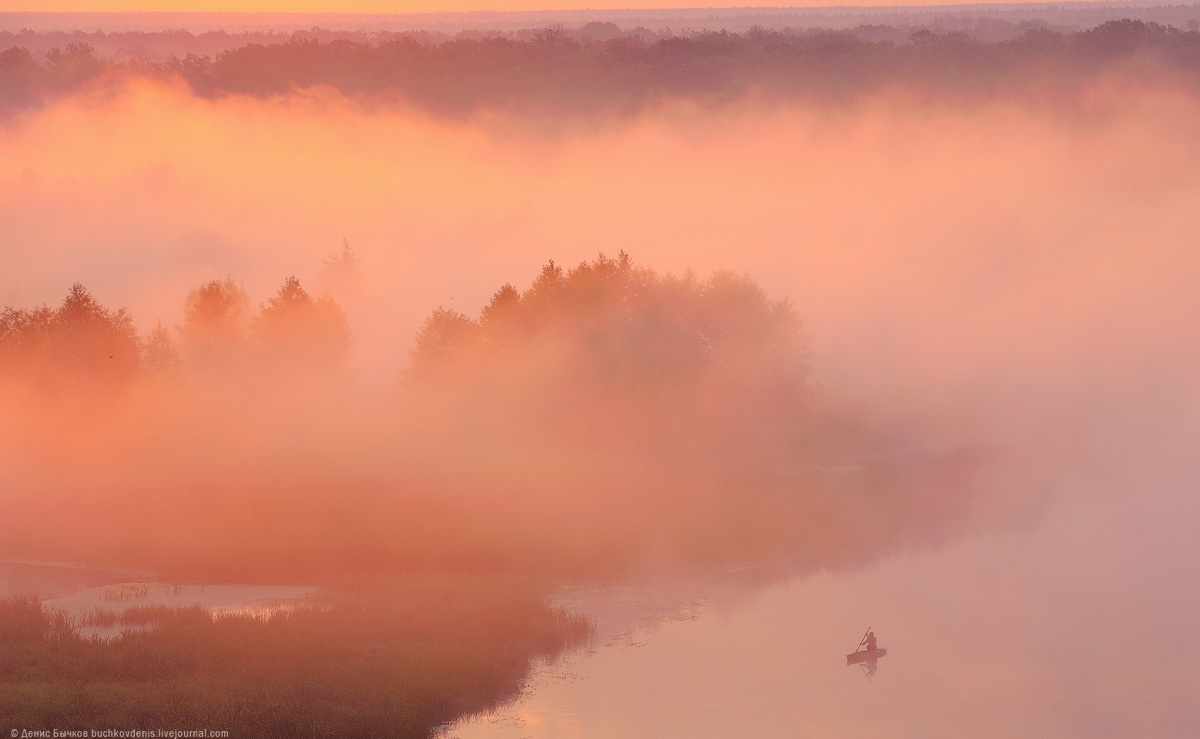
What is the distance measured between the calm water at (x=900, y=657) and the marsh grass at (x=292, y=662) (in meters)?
2.00

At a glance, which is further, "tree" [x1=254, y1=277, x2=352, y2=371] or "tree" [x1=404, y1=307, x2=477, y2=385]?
"tree" [x1=254, y1=277, x2=352, y2=371]

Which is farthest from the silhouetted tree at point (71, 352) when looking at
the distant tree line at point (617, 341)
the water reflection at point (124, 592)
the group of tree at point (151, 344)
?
the water reflection at point (124, 592)

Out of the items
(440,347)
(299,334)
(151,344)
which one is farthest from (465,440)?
(151,344)

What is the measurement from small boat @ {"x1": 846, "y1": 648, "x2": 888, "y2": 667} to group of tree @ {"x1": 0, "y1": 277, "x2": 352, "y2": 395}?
179 feet

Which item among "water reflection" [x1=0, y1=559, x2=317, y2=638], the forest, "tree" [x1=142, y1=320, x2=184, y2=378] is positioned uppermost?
"tree" [x1=142, y1=320, x2=184, y2=378]

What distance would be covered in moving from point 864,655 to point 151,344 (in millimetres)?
66282

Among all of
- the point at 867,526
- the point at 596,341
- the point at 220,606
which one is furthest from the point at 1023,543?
the point at 220,606

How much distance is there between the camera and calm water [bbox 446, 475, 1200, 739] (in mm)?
38531

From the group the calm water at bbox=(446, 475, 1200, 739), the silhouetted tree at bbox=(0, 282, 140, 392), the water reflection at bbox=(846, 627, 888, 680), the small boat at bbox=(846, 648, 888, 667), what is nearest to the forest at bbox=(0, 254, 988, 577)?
the silhouetted tree at bbox=(0, 282, 140, 392)

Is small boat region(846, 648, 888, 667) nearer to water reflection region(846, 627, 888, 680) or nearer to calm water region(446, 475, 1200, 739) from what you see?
water reflection region(846, 627, 888, 680)

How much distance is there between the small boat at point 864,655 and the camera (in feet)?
144

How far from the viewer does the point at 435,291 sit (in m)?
187

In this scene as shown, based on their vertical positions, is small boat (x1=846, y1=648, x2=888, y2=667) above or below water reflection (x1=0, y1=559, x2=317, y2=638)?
below

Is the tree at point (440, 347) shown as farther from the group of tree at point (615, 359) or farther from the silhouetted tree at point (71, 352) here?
the silhouetted tree at point (71, 352)
